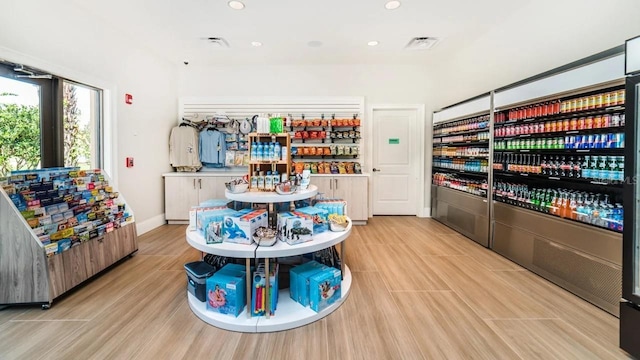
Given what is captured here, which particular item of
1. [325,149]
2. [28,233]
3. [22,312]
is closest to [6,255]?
[28,233]

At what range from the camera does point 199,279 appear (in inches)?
90.0

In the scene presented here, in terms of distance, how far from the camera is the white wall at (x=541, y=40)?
102 inches

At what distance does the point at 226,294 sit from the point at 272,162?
1219 mm

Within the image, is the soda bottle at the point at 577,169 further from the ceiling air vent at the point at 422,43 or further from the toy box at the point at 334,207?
the ceiling air vent at the point at 422,43

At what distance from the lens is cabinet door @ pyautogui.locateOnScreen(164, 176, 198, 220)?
16.9ft

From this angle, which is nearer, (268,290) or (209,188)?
(268,290)

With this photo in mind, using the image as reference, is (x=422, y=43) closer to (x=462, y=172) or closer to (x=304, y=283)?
(x=462, y=172)

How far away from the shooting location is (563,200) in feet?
9.04

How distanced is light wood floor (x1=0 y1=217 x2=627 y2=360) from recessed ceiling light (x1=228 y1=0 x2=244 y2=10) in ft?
11.0

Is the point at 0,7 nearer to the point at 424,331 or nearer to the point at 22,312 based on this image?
the point at 22,312

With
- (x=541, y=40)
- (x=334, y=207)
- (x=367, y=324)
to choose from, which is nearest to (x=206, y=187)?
(x=334, y=207)

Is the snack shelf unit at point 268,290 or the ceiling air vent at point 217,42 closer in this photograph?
the snack shelf unit at point 268,290

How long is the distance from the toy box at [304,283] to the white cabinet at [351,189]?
9.45 ft

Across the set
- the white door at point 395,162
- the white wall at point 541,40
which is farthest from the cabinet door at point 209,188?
the white wall at point 541,40
